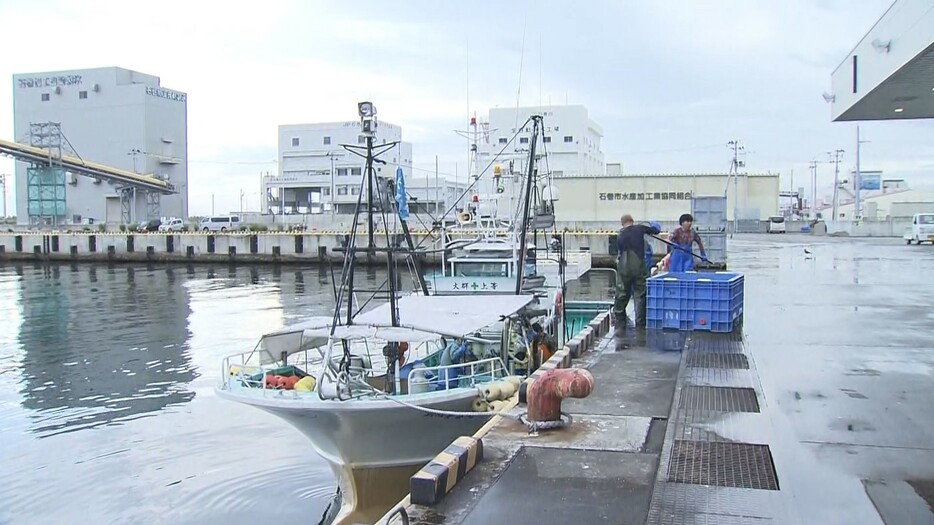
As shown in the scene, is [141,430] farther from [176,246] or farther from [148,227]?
[148,227]

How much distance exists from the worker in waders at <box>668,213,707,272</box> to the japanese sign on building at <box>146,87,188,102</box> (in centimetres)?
7524

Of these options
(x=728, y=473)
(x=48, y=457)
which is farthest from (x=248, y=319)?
(x=728, y=473)

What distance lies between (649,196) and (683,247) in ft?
161

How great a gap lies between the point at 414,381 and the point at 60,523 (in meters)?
4.67

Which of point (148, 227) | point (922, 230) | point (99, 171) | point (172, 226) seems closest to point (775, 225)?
point (922, 230)

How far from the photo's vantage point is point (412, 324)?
10.1 meters

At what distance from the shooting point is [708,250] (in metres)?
22.9

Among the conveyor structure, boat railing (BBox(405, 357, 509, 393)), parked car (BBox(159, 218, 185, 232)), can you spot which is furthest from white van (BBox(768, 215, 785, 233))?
boat railing (BBox(405, 357, 509, 393))

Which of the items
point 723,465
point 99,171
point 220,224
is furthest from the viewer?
point 99,171

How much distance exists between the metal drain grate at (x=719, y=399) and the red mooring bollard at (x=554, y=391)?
1510 millimetres

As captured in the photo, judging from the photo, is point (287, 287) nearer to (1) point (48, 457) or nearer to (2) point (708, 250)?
(2) point (708, 250)

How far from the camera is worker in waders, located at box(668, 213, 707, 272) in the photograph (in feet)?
45.8

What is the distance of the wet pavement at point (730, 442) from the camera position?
538 centimetres

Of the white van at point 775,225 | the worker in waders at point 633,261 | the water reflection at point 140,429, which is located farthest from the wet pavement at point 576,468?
the white van at point 775,225
